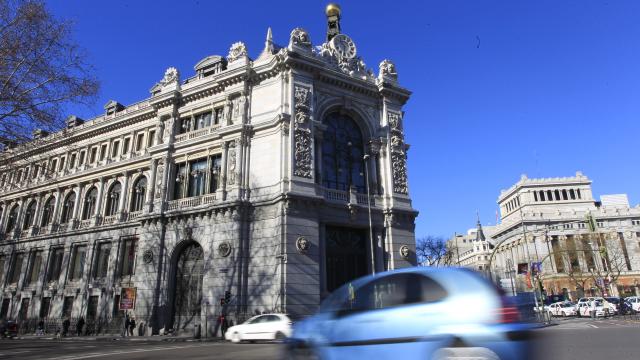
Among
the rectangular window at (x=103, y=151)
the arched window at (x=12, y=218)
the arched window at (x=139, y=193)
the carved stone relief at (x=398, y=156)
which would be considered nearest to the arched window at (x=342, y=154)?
the carved stone relief at (x=398, y=156)

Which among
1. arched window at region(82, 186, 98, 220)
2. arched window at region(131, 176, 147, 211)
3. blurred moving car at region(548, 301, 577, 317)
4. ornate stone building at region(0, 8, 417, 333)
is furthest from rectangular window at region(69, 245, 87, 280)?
blurred moving car at region(548, 301, 577, 317)

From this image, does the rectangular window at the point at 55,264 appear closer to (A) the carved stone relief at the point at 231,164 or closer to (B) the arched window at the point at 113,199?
(B) the arched window at the point at 113,199

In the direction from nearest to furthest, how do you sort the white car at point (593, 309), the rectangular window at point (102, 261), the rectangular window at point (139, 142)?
the rectangular window at point (102, 261)
the white car at point (593, 309)
the rectangular window at point (139, 142)

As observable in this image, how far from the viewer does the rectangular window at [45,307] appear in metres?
35.8

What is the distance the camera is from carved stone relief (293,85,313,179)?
27.0 metres

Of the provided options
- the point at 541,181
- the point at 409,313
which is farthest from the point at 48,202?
the point at 541,181

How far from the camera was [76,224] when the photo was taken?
37.3m

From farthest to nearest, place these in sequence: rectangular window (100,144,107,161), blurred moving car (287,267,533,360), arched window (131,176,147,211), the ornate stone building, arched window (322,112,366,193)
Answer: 1. rectangular window (100,144,107,161)
2. arched window (131,176,147,211)
3. arched window (322,112,366,193)
4. the ornate stone building
5. blurred moving car (287,267,533,360)

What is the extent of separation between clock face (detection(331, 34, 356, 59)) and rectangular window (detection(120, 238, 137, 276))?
71.9 ft

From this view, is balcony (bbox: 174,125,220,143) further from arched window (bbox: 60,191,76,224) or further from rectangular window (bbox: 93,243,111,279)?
arched window (bbox: 60,191,76,224)

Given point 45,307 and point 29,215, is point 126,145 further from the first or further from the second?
point 45,307

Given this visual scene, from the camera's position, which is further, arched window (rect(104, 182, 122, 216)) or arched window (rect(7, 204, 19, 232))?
arched window (rect(7, 204, 19, 232))

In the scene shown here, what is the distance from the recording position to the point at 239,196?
90.2 ft

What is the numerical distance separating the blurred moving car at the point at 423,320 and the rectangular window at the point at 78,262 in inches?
1403
